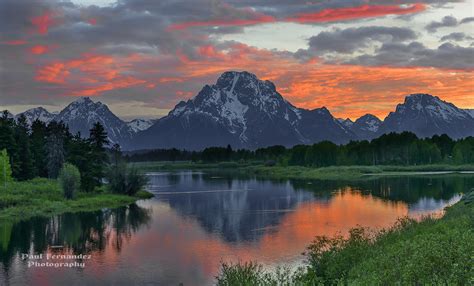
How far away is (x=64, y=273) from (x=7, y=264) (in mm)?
7724

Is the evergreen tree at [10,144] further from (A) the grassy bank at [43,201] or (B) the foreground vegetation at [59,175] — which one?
(A) the grassy bank at [43,201]

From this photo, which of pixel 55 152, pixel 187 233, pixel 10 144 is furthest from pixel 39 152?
pixel 187 233

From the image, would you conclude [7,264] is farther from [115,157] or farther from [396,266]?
[115,157]

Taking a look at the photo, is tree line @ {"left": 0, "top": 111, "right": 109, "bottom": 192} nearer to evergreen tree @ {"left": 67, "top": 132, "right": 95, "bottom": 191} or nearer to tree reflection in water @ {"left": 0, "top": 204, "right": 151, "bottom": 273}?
evergreen tree @ {"left": 67, "top": 132, "right": 95, "bottom": 191}

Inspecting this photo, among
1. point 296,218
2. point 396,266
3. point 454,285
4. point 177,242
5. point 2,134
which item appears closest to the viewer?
point 454,285

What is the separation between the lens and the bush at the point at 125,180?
11169 cm

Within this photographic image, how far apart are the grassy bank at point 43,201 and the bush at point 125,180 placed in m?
4.68

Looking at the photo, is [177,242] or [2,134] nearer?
[177,242]

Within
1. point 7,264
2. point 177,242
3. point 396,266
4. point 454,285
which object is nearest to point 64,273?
point 7,264

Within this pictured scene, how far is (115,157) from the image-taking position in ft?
384

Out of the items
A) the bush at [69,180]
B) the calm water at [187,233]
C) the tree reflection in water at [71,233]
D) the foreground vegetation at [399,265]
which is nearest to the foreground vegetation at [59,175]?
the bush at [69,180]

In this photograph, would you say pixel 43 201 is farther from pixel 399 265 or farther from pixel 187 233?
A: pixel 399 265

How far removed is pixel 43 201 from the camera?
91.6 metres

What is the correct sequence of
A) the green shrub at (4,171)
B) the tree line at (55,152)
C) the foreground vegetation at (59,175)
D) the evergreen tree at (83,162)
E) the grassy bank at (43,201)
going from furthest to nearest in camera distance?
the tree line at (55,152) < the evergreen tree at (83,162) < the green shrub at (4,171) < the foreground vegetation at (59,175) < the grassy bank at (43,201)
